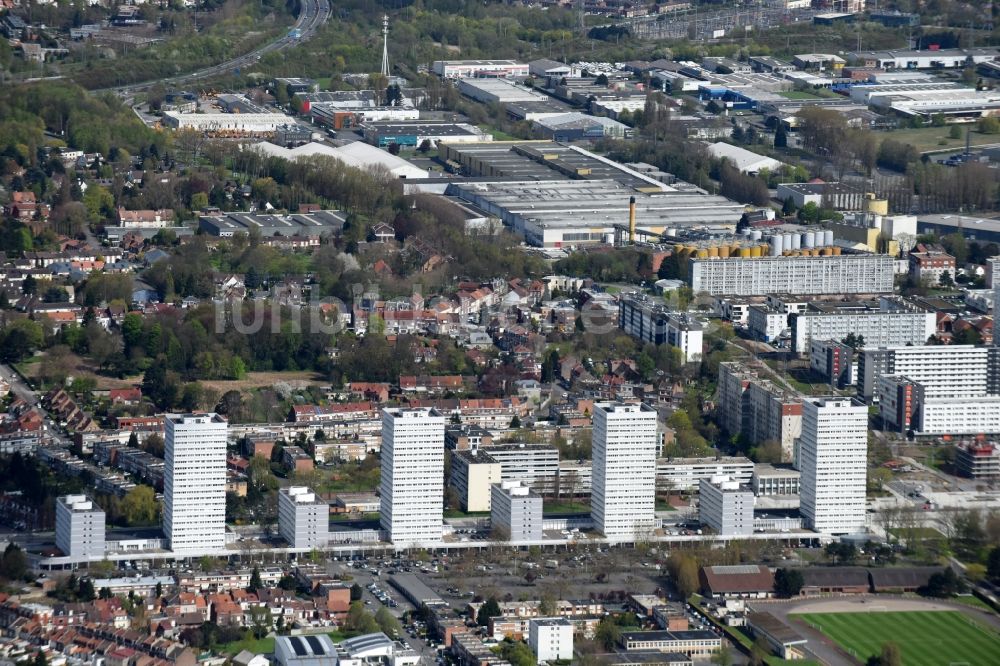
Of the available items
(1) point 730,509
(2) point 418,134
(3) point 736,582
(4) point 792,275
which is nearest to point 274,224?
(4) point 792,275

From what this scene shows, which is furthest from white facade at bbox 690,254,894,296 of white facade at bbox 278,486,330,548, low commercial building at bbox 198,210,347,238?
white facade at bbox 278,486,330,548

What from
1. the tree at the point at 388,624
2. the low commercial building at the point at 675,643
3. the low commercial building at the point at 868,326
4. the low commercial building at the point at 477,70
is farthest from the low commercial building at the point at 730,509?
the low commercial building at the point at 477,70

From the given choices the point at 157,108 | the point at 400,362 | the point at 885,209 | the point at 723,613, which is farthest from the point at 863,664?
the point at 157,108

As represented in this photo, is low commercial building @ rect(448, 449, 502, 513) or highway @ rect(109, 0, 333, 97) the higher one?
highway @ rect(109, 0, 333, 97)

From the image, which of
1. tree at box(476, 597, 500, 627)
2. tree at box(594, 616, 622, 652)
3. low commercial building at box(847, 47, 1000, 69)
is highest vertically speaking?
low commercial building at box(847, 47, 1000, 69)

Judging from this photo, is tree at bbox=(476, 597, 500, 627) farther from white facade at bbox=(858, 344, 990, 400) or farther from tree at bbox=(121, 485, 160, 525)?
white facade at bbox=(858, 344, 990, 400)

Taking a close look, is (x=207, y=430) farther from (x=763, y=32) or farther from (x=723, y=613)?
(x=763, y=32)

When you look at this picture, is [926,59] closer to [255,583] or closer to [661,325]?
[661,325]
